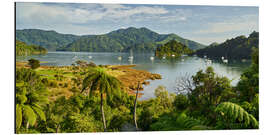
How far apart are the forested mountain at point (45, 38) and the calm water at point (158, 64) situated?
0.24 m

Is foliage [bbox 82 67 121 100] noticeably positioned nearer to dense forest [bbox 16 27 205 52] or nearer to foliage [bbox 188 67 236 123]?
dense forest [bbox 16 27 205 52]

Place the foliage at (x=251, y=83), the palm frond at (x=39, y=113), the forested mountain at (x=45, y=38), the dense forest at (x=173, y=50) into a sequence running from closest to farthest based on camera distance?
the palm frond at (x=39, y=113), the forested mountain at (x=45, y=38), the foliage at (x=251, y=83), the dense forest at (x=173, y=50)

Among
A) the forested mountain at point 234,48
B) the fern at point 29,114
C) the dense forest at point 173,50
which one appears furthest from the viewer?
the dense forest at point 173,50

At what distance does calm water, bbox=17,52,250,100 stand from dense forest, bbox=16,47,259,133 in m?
0.13

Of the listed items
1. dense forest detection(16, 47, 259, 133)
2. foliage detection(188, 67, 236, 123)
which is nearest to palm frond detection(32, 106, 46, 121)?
dense forest detection(16, 47, 259, 133)

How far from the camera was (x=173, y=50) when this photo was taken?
17.8ft

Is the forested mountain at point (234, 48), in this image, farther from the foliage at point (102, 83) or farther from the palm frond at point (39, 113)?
the palm frond at point (39, 113)

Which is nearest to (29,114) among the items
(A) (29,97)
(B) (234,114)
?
(A) (29,97)

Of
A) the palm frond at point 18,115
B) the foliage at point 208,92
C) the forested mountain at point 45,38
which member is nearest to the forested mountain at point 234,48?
the foliage at point 208,92

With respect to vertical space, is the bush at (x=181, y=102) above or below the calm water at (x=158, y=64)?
below

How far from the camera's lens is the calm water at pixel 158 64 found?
479cm

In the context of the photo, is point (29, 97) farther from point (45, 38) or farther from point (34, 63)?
point (45, 38)
